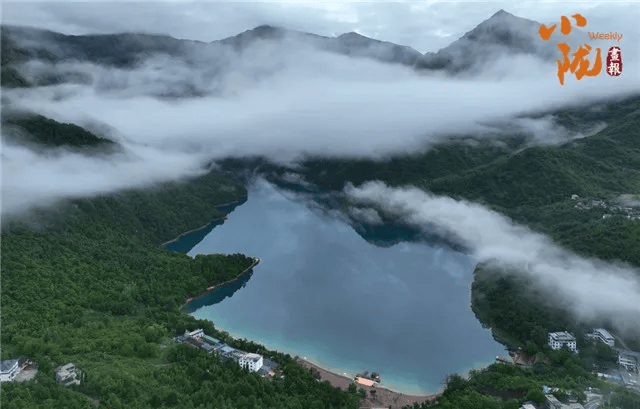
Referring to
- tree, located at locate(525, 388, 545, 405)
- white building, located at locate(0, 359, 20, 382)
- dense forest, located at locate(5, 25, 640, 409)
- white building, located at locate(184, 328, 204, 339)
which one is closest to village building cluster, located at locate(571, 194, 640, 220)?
dense forest, located at locate(5, 25, 640, 409)

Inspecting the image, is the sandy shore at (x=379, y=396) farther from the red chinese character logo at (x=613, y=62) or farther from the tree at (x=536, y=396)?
the red chinese character logo at (x=613, y=62)

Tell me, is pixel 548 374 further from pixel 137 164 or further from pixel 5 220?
pixel 137 164

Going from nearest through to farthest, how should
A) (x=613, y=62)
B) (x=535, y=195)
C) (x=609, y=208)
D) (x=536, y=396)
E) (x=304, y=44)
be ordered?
(x=536, y=396) < (x=613, y=62) < (x=609, y=208) < (x=535, y=195) < (x=304, y=44)

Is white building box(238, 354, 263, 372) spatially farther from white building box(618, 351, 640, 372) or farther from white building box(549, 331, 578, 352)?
white building box(618, 351, 640, 372)

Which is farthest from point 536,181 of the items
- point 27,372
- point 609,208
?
point 27,372

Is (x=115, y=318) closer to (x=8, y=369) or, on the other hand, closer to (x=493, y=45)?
(x=8, y=369)

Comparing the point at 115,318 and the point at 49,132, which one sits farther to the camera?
the point at 49,132
